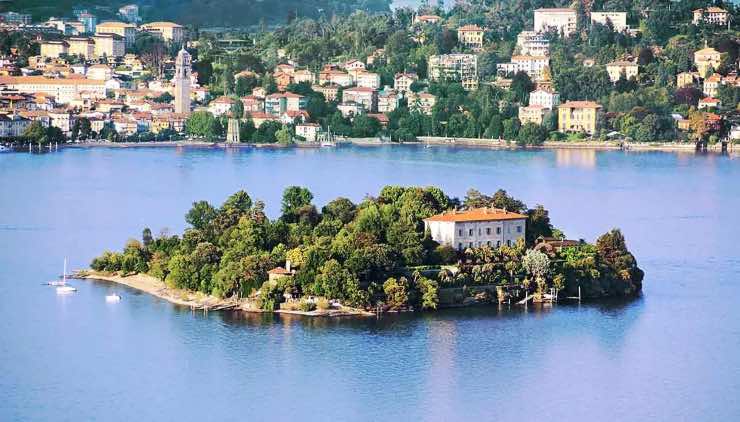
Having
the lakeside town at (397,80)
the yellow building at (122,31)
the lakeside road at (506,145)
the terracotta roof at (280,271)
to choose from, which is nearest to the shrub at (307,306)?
the terracotta roof at (280,271)

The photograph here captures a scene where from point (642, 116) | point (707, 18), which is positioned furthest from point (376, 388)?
point (707, 18)

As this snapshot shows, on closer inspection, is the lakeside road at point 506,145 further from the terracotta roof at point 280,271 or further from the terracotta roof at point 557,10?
the terracotta roof at point 280,271

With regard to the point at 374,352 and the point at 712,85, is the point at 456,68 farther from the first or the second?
the point at 374,352

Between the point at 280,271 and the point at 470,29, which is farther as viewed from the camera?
the point at 470,29

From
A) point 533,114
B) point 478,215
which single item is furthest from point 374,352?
point 533,114

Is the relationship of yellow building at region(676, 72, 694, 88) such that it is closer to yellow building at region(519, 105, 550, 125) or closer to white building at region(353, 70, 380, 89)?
yellow building at region(519, 105, 550, 125)

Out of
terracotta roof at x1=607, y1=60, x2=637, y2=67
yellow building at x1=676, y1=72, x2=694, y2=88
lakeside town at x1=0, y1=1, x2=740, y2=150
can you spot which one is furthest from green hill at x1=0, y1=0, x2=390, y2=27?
yellow building at x1=676, y1=72, x2=694, y2=88
